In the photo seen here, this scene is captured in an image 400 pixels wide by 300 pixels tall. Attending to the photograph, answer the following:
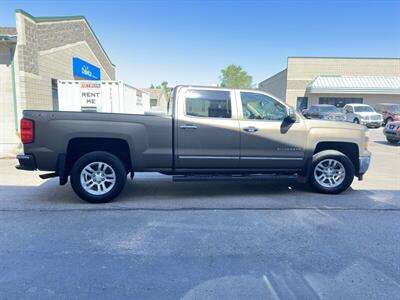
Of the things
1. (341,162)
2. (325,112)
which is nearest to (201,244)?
(341,162)

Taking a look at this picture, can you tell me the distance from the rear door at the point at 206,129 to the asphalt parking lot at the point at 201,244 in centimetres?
72

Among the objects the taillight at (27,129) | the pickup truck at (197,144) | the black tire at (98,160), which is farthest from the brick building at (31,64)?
the black tire at (98,160)

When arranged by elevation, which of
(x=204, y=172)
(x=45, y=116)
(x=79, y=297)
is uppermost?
(x=45, y=116)

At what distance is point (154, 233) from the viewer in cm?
397

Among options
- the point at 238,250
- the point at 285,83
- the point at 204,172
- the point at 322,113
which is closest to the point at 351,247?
the point at 238,250

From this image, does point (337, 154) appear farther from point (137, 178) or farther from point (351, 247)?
point (137, 178)

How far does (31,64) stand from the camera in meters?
10.7

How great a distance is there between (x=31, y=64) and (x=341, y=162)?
10.4 metres

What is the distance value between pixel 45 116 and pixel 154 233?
2.61 meters

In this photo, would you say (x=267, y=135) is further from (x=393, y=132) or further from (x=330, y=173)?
(x=393, y=132)

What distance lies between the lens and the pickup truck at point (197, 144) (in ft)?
16.1

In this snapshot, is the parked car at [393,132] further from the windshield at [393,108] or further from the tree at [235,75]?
the tree at [235,75]

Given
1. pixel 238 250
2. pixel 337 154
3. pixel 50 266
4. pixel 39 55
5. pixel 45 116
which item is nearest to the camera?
pixel 50 266

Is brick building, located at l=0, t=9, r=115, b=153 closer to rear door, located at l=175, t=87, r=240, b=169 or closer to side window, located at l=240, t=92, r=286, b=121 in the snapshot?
rear door, located at l=175, t=87, r=240, b=169
